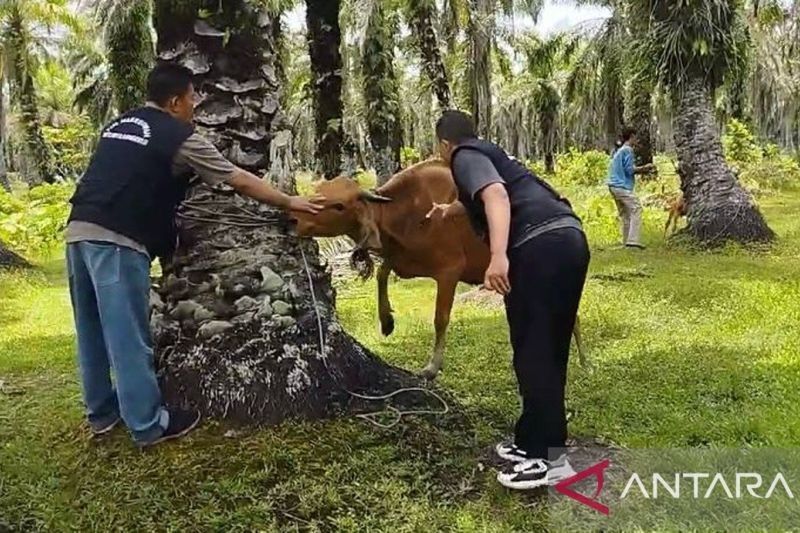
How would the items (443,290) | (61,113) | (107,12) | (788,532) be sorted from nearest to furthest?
Answer: (788,532) → (443,290) → (107,12) → (61,113)

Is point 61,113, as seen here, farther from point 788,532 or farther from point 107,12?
point 788,532

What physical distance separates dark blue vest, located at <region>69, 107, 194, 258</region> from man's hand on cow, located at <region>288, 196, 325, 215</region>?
0.56 m

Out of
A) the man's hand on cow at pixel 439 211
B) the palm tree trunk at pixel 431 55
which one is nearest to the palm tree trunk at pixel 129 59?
the palm tree trunk at pixel 431 55

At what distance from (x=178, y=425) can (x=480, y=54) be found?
18.4 meters

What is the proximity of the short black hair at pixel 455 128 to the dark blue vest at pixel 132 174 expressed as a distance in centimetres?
118

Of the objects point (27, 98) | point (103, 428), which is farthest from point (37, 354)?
point (27, 98)

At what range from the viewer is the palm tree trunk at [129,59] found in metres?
19.0

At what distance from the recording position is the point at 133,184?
13.0 feet

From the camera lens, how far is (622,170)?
1326 cm

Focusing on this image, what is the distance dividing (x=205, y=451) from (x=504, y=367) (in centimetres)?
291

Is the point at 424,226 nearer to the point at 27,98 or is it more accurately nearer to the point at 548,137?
the point at 27,98

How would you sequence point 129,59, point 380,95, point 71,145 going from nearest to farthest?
1. point 380,95
2. point 129,59
3. point 71,145

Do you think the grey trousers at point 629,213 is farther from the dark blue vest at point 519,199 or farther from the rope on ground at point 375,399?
the dark blue vest at point 519,199

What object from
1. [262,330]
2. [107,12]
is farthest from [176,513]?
[107,12]
